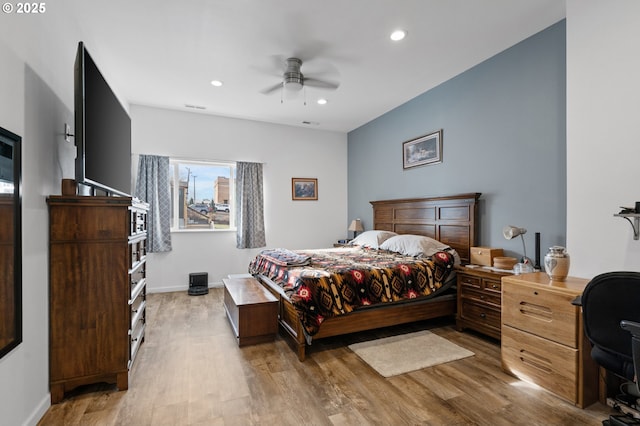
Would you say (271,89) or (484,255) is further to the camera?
(271,89)

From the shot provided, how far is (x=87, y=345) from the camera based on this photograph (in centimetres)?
207

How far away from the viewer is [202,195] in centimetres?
549

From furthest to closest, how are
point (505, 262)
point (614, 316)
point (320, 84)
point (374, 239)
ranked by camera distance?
1. point (374, 239)
2. point (320, 84)
3. point (505, 262)
4. point (614, 316)

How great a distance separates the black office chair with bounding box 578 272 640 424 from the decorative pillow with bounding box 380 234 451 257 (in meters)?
1.98

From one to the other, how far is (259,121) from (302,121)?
79 centimetres

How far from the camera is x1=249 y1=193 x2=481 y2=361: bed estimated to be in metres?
2.83

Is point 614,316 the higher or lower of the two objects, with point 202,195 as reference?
lower

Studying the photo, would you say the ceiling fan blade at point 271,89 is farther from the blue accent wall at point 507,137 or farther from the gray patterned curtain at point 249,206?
the blue accent wall at point 507,137

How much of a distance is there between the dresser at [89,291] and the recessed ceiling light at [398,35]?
2.74 m

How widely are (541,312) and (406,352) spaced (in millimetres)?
1124

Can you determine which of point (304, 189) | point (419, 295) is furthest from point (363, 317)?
point (304, 189)

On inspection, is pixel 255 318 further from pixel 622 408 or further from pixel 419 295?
pixel 622 408

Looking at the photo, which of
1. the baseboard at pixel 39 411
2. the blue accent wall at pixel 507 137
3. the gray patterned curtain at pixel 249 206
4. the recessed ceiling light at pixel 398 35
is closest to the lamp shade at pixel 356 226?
the blue accent wall at pixel 507 137

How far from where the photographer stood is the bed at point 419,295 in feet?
9.29
